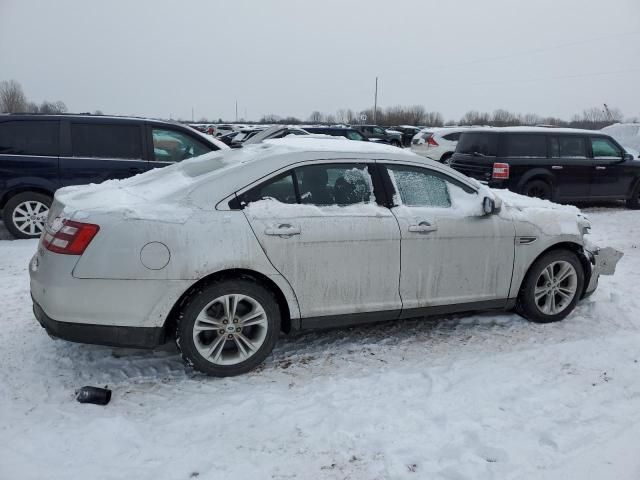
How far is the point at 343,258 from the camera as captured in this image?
12.4 ft

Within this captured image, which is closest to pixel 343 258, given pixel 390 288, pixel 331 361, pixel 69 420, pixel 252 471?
pixel 390 288

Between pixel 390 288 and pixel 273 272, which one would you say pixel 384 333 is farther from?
pixel 273 272

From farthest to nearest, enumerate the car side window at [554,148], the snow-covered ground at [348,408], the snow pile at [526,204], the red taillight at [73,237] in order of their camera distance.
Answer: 1. the car side window at [554,148]
2. the snow pile at [526,204]
3. the red taillight at [73,237]
4. the snow-covered ground at [348,408]

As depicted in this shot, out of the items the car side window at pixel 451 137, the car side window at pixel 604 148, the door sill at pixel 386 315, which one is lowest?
the door sill at pixel 386 315

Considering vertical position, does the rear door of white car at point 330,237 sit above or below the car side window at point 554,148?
below

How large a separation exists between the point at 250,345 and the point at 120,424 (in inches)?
37.6

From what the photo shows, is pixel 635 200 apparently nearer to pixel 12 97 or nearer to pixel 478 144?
pixel 478 144

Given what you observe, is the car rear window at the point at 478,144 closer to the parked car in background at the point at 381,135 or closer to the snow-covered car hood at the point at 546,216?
the snow-covered car hood at the point at 546,216

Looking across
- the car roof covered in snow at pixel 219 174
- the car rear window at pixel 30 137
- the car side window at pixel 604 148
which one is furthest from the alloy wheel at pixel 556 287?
the car side window at pixel 604 148

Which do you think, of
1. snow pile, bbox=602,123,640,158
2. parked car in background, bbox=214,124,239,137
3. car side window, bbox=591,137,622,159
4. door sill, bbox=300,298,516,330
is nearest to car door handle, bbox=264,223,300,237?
door sill, bbox=300,298,516,330

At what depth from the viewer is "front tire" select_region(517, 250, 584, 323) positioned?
15.0ft

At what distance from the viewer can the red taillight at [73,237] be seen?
3.23 metres

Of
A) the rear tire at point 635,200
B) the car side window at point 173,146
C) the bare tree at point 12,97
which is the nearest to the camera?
the car side window at point 173,146

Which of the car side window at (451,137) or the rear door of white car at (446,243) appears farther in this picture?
the car side window at (451,137)
